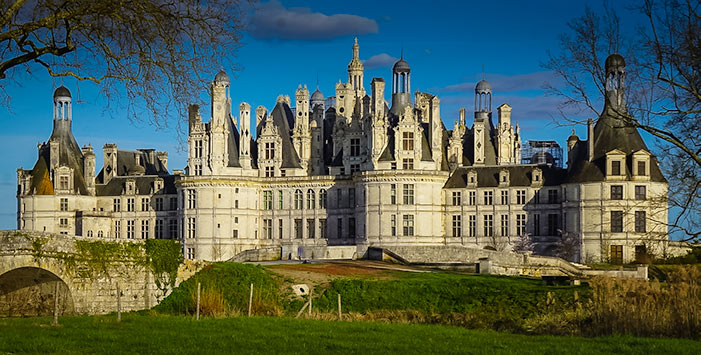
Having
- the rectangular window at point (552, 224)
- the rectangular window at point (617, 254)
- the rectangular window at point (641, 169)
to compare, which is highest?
the rectangular window at point (641, 169)

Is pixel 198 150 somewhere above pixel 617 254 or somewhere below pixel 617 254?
above

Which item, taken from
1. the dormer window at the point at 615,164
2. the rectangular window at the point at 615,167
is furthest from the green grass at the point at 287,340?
the rectangular window at the point at 615,167

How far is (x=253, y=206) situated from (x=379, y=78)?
14.4 metres

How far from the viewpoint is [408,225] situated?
7612 centimetres

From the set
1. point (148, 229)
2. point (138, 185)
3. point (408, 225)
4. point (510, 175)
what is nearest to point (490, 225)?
point (510, 175)

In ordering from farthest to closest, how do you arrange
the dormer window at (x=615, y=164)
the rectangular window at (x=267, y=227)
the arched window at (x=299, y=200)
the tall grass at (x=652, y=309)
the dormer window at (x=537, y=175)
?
the rectangular window at (x=267, y=227), the arched window at (x=299, y=200), the dormer window at (x=537, y=175), the dormer window at (x=615, y=164), the tall grass at (x=652, y=309)

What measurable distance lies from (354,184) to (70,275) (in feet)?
159

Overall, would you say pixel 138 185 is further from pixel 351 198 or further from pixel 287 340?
pixel 287 340

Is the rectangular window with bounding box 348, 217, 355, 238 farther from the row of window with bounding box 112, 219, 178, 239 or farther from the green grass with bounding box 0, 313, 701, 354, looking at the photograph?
the green grass with bounding box 0, 313, 701, 354

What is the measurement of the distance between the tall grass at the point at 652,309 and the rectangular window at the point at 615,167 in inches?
1705

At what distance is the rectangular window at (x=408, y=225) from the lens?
76000 millimetres

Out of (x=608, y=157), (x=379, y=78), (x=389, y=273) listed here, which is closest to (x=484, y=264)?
(x=389, y=273)

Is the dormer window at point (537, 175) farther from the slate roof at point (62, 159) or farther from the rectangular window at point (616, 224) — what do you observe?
the slate roof at point (62, 159)

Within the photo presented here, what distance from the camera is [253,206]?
83.2 m
